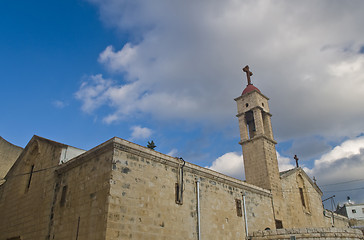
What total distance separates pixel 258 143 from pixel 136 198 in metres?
11.7

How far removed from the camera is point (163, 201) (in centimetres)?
1231

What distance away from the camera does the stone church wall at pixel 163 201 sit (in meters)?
10.7

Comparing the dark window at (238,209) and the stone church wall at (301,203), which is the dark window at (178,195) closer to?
the dark window at (238,209)

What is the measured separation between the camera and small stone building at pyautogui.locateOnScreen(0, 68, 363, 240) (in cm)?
1091

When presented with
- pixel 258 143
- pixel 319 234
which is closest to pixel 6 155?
pixel 258 143

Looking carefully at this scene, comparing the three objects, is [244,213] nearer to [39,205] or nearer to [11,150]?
[39,205]

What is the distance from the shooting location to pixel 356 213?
53.2 metres

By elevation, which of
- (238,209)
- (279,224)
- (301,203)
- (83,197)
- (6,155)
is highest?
(6,155)

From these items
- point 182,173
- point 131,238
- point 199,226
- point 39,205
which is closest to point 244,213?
point 199,226

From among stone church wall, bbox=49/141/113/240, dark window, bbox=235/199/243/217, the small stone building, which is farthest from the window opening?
stone church wall, bbox=49/141/113/240

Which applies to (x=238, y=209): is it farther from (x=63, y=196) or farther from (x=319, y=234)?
(x=63, y=196)

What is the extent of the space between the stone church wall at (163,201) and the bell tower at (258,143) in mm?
3196

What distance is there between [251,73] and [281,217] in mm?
11091

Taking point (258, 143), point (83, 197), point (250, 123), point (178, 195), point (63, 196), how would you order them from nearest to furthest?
point (83, 197) → point (63, 196) → point (178, 195) → point (258, 143) → point (250, 123)
